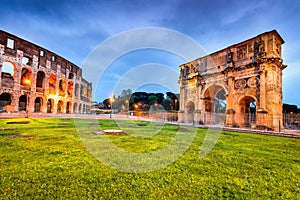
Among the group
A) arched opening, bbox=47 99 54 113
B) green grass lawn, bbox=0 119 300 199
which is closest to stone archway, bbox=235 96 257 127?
green grass lawn, bbox=0 119 300 199

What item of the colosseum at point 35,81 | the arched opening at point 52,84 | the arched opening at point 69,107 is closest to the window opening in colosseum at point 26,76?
the colosseum at point 35,81

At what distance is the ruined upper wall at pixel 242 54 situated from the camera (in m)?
16.1

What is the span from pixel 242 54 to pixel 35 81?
1334 inches

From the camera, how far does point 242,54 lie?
61.2ft

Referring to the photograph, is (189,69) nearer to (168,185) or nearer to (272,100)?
(272,100)

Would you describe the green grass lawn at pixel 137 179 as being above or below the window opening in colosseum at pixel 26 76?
below

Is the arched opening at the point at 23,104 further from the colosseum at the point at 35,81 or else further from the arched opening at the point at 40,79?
the arched opening at the point at 40,79

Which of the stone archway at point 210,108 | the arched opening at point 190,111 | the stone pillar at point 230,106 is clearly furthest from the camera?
the arched opening at point 190,111

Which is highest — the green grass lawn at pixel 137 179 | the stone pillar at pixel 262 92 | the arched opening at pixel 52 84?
the arched opening at pixel 52 84

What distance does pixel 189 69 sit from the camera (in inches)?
1021

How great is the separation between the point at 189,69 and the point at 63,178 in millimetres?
25309

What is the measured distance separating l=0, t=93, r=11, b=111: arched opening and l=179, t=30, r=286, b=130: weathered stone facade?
2822 cm

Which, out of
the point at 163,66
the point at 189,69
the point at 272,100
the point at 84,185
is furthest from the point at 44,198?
the point at 189,69

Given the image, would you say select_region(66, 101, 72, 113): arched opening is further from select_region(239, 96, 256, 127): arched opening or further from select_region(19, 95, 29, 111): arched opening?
select_region(239, 96, 256, 127): arched opening
